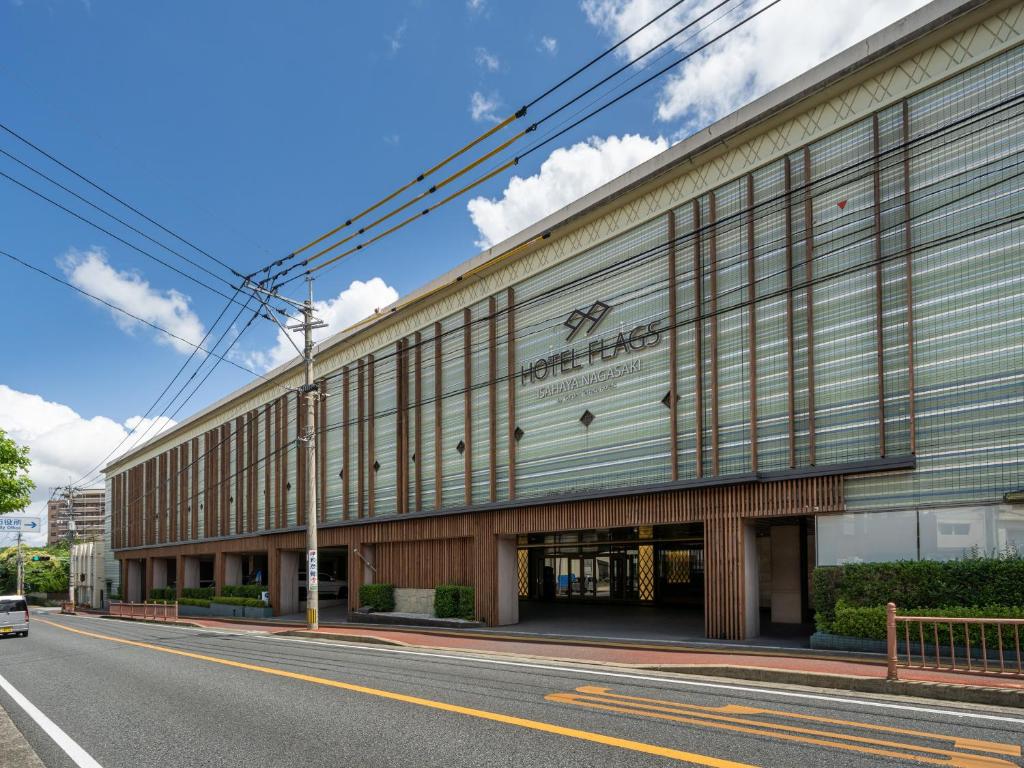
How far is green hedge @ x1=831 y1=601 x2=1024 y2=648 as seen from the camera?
13.0m

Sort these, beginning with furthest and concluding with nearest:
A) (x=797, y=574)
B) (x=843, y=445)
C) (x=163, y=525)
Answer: (x=163, y=525), (x=797, y=574), (x=843, y=445)

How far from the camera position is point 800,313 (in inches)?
701

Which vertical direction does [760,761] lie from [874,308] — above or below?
below

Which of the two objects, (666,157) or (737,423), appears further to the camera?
(666,157)

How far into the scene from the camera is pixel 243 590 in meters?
42.8

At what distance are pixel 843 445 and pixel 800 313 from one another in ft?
10.0

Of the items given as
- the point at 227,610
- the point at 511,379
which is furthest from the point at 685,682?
the point at 227,610

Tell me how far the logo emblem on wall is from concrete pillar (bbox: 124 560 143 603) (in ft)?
172

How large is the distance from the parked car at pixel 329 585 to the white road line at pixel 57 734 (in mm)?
32983

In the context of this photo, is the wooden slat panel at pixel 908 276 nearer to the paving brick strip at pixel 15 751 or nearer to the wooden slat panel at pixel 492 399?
the wooden slat panel at pixel 492 399

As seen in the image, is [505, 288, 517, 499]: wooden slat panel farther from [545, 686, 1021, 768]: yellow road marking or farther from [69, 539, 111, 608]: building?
[69, 539, 111, 608]: building

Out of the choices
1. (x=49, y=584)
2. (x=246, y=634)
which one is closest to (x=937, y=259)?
(x=246, y=634)

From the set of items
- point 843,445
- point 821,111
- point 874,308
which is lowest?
point 843,445

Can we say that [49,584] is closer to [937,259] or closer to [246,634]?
[246,634]
